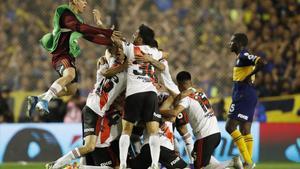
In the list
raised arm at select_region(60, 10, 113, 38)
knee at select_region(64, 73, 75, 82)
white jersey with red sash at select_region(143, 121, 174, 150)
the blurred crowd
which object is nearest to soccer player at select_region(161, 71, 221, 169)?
white jersey with red sash at select_region(143, 121, 174, 150)

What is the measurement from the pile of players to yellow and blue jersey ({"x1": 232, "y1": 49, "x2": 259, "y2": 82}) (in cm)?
152

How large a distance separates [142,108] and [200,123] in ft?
2.83

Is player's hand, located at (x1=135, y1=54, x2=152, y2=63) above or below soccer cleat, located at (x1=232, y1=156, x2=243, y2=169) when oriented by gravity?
above

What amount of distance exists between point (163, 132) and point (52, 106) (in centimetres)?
678

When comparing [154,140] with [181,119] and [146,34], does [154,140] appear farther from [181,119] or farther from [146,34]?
[146,34]

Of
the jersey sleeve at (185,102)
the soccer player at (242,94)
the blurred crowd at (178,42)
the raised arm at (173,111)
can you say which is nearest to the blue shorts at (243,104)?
the soccer player at (242,94)

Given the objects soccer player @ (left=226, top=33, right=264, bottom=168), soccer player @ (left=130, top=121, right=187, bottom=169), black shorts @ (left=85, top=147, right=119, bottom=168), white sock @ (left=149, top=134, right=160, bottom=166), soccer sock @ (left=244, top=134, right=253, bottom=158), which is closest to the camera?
white sock @ (left=149, top=134, right=160, bottom=166)

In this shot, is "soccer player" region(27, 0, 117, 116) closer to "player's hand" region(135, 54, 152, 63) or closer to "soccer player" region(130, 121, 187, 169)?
"player's hand" region(135, 54, 152, 63)

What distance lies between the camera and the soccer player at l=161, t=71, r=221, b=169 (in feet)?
41.2

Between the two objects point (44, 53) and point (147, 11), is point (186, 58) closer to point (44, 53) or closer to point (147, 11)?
point (147, 11)

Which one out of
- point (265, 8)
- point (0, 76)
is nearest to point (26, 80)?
point (0, 76)

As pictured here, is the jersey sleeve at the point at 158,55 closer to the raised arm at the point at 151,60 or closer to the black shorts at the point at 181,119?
the raised arm at the point at 151,60

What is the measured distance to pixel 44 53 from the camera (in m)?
19.8

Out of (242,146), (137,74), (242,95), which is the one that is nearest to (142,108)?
(137,74)
